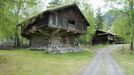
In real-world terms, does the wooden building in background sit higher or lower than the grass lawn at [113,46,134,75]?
higher

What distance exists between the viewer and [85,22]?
41.4 m

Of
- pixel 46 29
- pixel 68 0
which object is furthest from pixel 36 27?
pixel 68 0

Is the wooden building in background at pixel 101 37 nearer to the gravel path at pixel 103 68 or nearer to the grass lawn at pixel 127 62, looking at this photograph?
the grass lawn at pixel 127 62

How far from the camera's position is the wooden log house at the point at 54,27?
29.7 meters

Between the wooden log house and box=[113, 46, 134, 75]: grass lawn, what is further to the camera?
the wooden log house

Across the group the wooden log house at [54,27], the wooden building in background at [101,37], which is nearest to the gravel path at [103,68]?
the wooden log house at [54,27]

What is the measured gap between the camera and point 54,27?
98.7ft

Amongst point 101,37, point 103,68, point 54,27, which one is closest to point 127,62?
point 103,68

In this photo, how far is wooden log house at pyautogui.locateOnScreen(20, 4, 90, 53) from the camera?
97.3 ft

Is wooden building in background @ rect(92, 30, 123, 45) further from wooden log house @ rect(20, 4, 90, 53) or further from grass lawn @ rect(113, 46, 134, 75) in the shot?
grass lawn @ rect(113, 46, 134, 75)

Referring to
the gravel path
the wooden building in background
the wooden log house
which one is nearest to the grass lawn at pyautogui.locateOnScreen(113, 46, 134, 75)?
the gravel path

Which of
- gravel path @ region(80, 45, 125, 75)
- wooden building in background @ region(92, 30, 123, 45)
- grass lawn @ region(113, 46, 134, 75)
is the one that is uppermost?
wooden building in background @ region(92, 30, 123, 45)

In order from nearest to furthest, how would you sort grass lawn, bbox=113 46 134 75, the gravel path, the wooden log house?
the gravel path
grass lawn, bbox=113 46 134 75
the wooden log house

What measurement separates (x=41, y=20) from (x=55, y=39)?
482 centimetres
